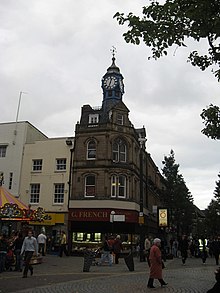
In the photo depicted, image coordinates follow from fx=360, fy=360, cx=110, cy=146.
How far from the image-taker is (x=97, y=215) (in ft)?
104

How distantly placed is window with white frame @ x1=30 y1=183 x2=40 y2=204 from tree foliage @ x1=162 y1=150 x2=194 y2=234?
18356mm

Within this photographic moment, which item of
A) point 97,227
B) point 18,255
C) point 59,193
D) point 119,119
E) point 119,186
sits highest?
point 119,119

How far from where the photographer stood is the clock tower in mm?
39125

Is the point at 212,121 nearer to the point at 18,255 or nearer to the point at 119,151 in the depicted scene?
the point at 18,255

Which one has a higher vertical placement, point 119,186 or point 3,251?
point 119,186

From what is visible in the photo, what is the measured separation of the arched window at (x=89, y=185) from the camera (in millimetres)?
32938

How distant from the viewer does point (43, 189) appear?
115 ft

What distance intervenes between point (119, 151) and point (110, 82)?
9.59 meters

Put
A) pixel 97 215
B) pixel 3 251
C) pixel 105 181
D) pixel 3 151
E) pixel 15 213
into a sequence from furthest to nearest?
pixel 3 151, pixel 105 181, pixel 97 215, pixel 15 213, pixel 3 251

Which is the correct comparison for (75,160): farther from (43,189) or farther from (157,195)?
(157,195)

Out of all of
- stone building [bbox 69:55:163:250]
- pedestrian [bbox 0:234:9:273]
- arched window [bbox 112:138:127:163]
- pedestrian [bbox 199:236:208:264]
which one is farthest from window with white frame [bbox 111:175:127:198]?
pedestrian [bbox 0:234:9:273]

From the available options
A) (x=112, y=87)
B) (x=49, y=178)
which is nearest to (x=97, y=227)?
(x=49, y=178)

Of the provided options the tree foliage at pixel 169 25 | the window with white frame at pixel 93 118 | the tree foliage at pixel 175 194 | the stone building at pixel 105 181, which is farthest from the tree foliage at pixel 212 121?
the tree foliage at pixel 175 194

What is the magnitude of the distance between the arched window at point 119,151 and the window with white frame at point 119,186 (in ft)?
5.45
